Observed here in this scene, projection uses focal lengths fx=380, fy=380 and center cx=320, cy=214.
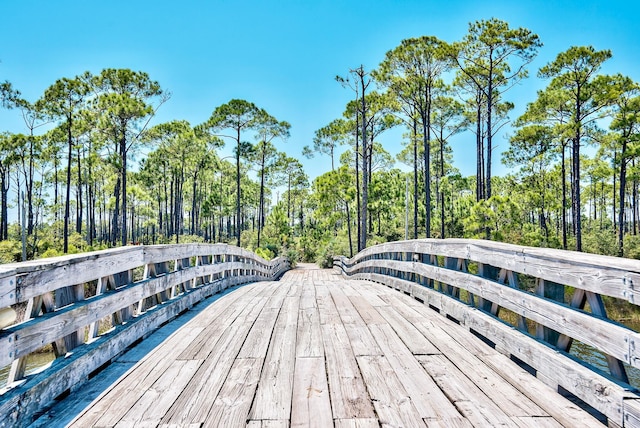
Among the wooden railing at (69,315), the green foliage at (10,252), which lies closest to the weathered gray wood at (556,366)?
the wooden railing at (69,315)

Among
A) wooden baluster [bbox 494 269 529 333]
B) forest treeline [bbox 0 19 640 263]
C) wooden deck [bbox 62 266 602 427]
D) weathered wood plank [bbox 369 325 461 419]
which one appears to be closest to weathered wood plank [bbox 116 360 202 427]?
wooden deck [bbox 62 266 602 427]

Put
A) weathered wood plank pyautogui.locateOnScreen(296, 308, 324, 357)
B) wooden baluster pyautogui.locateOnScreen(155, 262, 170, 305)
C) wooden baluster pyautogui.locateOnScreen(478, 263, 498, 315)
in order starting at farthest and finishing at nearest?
1. wooden baluster pyautogui.locateOnScreen(155, 262, 170, 305)
2. wooden baluster pyautogui.locateOnScreen(478, 263, 498, 315)
3. weathered wood plank pyautogui.locateOnScreen(296, 308, 324, 357)

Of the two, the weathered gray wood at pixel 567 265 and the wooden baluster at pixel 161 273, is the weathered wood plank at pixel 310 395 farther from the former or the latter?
the wooden baluster at pixel 161 273

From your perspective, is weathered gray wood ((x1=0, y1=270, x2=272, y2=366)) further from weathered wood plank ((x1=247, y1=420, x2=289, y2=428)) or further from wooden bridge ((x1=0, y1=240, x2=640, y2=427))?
weathered wood plank ((x1=247, y1=420, x2=289, y2=428))

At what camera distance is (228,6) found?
12367mm

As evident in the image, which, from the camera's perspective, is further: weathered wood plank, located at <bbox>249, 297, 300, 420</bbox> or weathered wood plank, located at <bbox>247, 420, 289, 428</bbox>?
weathered wood plank, located at <bbox>249, 297, 300, 420</bbox>

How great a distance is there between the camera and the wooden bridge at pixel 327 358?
6.46 feet

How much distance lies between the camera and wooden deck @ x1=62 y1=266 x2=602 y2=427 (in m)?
2.01

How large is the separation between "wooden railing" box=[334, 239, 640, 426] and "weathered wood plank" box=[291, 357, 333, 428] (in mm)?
1417

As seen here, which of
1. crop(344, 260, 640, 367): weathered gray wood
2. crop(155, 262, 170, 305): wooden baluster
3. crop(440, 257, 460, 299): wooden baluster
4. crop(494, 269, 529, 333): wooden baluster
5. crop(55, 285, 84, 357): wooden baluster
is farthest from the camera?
crop(440, 257, 460, 299): wooden baluster

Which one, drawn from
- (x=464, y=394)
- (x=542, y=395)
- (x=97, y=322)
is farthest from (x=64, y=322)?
(x=542, y=395)

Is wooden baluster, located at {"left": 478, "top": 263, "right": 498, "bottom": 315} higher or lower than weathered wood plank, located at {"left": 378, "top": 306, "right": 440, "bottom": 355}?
higher

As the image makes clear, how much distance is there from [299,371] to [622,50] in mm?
25034

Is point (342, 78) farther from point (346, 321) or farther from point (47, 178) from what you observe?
point (47, 178)
